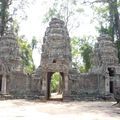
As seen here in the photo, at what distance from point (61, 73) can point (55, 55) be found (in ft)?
7.10

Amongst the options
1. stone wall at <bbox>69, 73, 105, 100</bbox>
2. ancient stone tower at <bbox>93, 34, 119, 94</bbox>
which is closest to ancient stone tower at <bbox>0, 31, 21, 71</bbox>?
stone wall at <bbox>69, 73, 105, 100</bbox>

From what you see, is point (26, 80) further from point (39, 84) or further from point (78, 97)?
point (78, 97)

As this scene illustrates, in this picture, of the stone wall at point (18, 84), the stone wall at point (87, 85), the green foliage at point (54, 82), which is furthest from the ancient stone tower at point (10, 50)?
the green foliage at point (54, 82)

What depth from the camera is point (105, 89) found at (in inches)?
1075

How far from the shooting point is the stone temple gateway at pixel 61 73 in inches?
1009

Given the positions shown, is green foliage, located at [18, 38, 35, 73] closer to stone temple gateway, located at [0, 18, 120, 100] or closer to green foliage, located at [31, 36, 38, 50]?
green foliage, located at [31, 36, 38, 50]

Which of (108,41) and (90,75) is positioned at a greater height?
(108,41)

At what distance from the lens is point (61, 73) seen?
27.2 m

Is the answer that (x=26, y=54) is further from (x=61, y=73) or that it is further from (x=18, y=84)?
(x=61, y=73)

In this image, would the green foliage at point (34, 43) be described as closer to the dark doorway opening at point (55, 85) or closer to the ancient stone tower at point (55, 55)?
the dark doorway opening at point (55, 85)

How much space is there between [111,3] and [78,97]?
30.7 feet

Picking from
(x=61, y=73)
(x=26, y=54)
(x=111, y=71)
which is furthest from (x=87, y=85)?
(x=26, y=54)

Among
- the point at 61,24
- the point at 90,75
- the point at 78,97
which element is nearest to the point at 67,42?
the point at 61,24

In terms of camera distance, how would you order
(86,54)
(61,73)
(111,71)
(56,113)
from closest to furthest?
(56,113) → (61,73) → (111,71) → (86,54)
